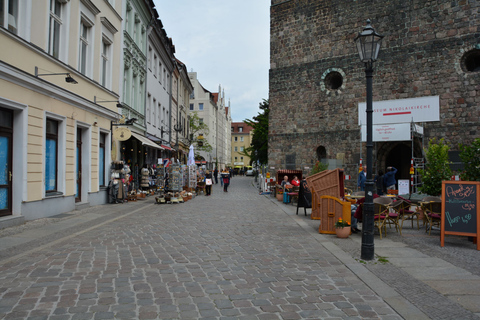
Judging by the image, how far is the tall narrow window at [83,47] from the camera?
46.5ft

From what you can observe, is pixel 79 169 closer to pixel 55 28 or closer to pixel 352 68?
pixel 55 28

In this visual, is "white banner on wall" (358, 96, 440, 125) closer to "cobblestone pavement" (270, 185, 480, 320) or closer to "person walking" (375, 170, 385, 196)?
"person walking" (375, 170, 385, 196)

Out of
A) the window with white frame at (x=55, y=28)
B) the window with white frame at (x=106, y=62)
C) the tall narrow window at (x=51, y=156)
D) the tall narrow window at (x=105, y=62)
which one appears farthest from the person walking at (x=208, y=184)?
the window with white frame at (x=55, y=28)

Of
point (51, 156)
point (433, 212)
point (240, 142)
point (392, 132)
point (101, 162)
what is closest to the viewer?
point (433, 212)

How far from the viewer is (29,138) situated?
34.0 ft

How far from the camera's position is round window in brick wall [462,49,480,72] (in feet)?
67.6

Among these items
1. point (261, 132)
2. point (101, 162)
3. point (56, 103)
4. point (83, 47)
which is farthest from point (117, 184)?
point (261, 132)

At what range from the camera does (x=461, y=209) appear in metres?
7.46

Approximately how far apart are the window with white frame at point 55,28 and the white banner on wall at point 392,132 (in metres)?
16.9

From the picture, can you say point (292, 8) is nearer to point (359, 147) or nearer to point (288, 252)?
point (359, 147)

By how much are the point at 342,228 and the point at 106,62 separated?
12.6 m

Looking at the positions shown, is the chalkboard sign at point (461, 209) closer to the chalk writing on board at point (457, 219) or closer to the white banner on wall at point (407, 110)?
the chalk writing on board at point (457, 219)

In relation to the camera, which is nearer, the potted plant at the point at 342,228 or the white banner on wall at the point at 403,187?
the potted plant at the point at 342,228

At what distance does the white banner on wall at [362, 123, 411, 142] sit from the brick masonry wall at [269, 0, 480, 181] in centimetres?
115
